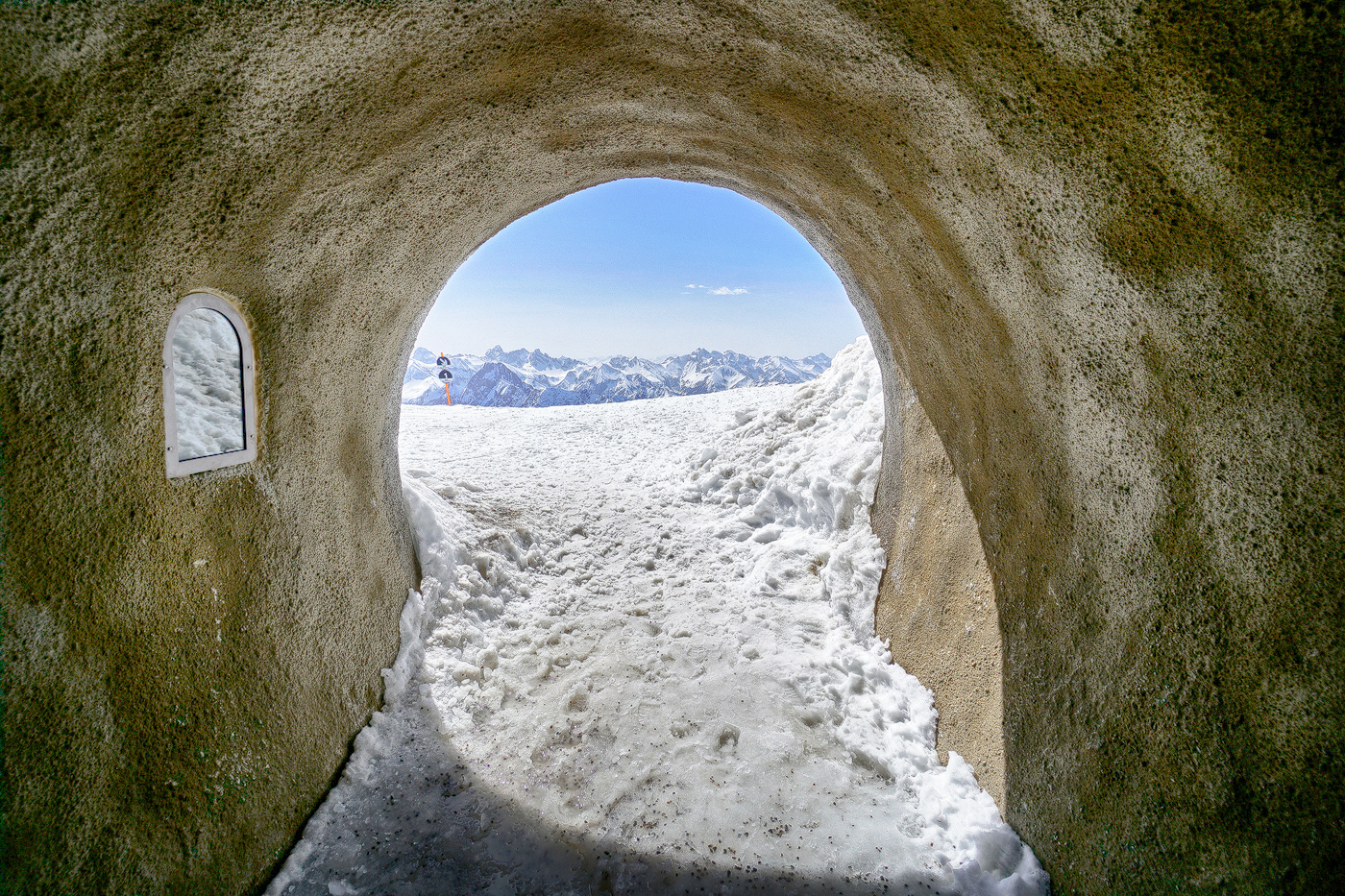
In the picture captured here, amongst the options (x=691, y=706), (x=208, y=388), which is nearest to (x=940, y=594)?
(x=691, y=706)

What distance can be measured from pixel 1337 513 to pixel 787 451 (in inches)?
212

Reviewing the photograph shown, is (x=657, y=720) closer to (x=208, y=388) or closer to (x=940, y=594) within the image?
(x=940, y=594)

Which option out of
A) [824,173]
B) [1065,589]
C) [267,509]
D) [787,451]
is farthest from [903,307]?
[267,509]

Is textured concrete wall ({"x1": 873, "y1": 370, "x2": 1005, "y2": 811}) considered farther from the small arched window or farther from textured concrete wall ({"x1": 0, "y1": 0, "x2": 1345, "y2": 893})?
the small arched window

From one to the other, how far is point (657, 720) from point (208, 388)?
110 inches

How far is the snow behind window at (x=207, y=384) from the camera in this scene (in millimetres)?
2029

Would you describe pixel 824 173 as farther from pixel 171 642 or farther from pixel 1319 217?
pixel 171 642

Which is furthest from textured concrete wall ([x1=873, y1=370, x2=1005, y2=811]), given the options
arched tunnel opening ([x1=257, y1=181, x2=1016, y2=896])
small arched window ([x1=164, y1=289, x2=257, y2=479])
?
small arched window ([x1=164, y1=289, x2=257, y2=479])

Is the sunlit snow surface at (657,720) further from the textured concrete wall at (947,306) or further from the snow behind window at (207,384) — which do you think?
the snow behind window at (207,384)

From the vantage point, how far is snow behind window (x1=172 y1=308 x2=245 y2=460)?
203 centimetres

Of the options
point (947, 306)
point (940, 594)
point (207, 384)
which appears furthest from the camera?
point (940, 594)

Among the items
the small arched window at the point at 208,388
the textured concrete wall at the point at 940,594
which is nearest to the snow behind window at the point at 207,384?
the small arched window at the point at 208,388

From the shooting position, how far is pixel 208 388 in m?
2.18

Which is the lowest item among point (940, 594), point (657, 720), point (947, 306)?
point (657, 720)
